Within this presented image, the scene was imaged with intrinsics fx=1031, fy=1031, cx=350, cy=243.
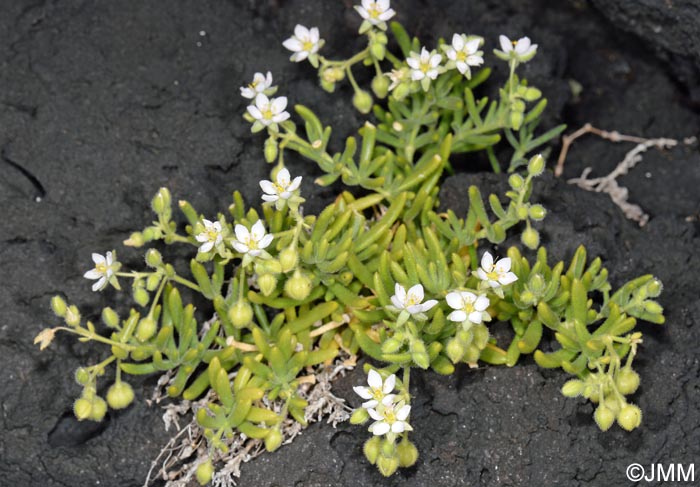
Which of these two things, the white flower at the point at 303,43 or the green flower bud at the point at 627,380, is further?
the white flower at the point at 303,43

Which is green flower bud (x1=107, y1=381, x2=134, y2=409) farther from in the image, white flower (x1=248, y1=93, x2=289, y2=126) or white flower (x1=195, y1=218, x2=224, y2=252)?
white flower (x1=248, y1=93, x2=289, y2=126)

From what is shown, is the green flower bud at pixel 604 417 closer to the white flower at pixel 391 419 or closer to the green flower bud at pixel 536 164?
the white flower at pixel 391 419

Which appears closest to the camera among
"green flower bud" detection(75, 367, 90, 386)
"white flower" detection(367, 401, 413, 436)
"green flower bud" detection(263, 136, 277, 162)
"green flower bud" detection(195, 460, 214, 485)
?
"white flower" detection(367, 401, 413, 436)

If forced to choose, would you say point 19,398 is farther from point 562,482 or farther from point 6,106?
point 562,482

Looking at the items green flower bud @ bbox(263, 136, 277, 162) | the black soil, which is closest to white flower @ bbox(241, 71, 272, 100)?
green flower bud @ bbox(263, 136, 277, 162)

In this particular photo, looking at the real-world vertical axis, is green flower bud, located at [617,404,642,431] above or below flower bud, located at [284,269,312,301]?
below

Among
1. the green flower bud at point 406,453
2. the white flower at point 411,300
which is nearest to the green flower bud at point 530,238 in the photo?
the white flower at point 411,300

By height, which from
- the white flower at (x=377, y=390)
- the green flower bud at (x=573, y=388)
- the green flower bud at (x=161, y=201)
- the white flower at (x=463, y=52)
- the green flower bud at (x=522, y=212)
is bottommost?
the white flower at (x=377, y=390)
